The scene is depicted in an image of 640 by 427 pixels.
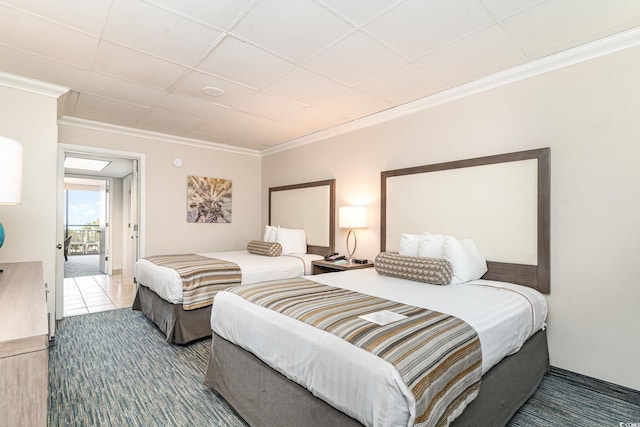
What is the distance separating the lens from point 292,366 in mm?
1574

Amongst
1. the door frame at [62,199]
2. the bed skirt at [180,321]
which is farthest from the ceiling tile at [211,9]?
the door frame at [62,199]

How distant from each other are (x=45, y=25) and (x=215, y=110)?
5.82 feet

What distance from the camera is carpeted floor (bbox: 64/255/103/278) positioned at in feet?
24.0

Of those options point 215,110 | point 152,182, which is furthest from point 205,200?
point 215,110

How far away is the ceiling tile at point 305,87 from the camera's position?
9.71 feet

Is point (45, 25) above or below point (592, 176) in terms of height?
above

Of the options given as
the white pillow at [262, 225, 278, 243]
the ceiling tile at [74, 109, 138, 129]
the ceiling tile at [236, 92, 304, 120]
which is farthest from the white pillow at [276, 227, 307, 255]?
the ceiling tile at [74, 109, 138, 129]

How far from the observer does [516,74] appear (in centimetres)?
278

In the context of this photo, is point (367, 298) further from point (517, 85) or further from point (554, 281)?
point (517, 85)

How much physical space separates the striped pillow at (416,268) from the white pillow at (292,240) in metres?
1.82

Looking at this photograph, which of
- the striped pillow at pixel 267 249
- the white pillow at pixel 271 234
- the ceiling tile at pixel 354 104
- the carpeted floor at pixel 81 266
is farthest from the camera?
the carpeted floor at pixel 81 266

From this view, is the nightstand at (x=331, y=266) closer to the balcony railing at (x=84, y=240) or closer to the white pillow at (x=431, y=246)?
the white pillow at (x=431, y=246)

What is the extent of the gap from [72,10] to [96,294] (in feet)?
15.3

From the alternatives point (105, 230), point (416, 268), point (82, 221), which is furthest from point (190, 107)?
point (82, 221)
